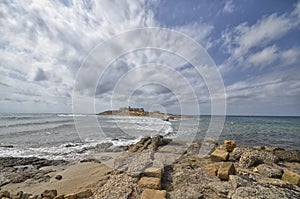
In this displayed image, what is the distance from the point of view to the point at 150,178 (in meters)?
4.38

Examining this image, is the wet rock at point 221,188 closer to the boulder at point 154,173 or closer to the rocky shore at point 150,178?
the rocky shore at point 150,178

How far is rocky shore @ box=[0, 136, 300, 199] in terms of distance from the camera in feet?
12.9

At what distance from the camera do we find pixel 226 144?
832cm

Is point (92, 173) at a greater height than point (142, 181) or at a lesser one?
lesser

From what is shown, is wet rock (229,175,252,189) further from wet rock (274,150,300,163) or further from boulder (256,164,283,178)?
wet rock (274,150,300,163)

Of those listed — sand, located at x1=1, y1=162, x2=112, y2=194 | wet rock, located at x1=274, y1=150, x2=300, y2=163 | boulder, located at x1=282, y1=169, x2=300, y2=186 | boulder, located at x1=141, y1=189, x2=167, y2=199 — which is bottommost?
sand, located at x1=1, y1=162, x2=112, y2=194

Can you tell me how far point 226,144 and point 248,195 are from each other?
513cm

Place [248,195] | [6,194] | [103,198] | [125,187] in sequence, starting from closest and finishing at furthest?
[248,195]
[103,198]
[125,187]
[6,194]

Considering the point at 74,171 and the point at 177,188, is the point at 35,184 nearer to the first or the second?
the point at 74,171

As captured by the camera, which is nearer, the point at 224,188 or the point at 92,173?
the point at 224,188

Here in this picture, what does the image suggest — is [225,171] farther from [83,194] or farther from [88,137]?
[88,137]

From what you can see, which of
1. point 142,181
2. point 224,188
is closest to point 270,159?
point 224,188

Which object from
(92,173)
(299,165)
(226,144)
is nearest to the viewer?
(92,173)

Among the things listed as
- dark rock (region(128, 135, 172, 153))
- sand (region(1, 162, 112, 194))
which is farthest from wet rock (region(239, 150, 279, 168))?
sand (region(1, 162, 112, 194))
